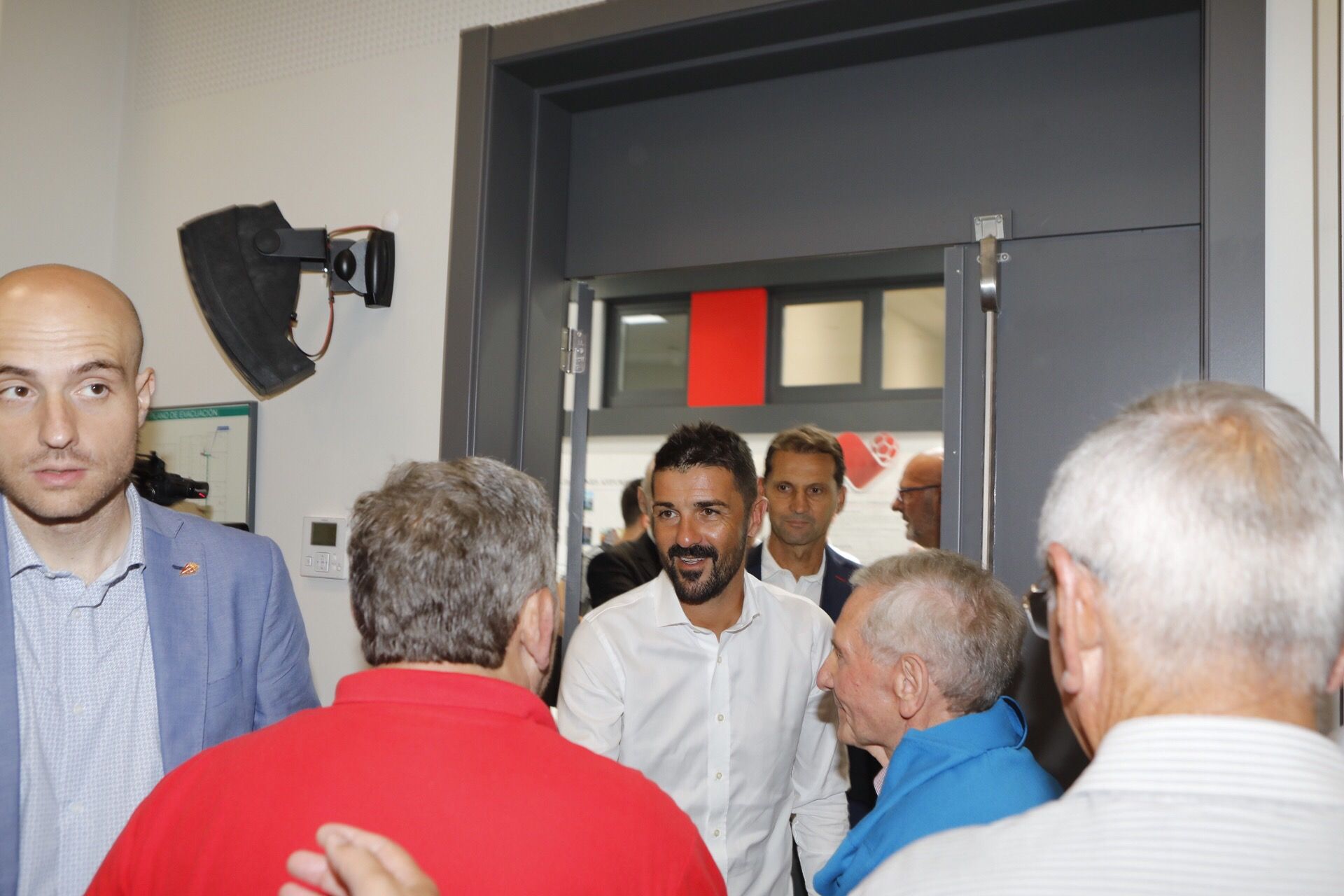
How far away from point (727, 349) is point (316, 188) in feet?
13.1

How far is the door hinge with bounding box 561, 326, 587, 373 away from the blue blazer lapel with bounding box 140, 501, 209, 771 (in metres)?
1.34

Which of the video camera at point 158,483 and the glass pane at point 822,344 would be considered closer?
the video camera at point 158,483

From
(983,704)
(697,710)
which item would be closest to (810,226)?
(697,710)

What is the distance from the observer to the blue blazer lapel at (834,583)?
3.34 metres

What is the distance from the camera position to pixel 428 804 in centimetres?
93

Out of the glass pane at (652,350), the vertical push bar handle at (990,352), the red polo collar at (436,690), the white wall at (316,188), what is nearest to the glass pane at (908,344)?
the glass pane at (652,350)

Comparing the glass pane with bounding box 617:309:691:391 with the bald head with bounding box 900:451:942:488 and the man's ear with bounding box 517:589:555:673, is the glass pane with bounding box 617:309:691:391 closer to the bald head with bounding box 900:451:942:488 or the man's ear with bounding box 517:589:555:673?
the bald head with bounding box 900:451:942:488

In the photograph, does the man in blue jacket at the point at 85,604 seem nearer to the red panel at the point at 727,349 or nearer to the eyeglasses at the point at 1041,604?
the eyeglasses at the point at 1041,604

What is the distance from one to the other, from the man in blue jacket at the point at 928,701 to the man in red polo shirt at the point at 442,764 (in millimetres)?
413

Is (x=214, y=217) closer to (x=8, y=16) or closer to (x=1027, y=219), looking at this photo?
(x=8, y=16)

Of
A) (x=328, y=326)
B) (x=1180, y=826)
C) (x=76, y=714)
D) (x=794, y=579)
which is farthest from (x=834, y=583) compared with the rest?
(x=1180, y=826)

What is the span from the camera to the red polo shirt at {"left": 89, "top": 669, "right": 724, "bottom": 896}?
0.92 metres

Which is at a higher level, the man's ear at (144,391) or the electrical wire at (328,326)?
the electrical wire at (328,326)

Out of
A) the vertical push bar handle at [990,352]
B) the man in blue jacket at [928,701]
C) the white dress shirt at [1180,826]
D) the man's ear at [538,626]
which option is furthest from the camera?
the vertical push bar handle at [990,352]
